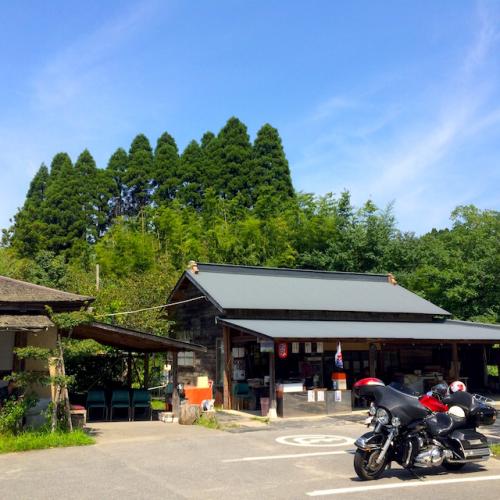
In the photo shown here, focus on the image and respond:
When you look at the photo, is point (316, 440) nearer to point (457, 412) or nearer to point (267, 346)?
point (457, 412)

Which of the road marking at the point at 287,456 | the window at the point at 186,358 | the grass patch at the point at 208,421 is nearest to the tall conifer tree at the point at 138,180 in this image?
the window at the point at 186,358

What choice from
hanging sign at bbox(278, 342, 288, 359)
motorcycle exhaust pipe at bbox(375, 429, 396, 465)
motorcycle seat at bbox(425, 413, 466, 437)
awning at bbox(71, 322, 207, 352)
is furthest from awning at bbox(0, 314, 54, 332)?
motorcycle seat at bbox(425, 413, 466, 437)

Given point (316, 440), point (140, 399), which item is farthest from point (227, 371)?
point (316, 440)

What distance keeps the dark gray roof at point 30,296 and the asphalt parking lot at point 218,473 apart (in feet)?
10.1

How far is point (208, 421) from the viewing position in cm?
1448

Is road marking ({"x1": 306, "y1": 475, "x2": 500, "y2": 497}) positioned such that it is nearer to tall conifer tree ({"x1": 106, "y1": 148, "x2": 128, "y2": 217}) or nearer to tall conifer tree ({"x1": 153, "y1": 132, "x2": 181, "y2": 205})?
tall conifer tree ({"x1": 153, "y1": 132, "x2": 181, "y2": 205})

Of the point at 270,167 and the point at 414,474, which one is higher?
the point at 270,167

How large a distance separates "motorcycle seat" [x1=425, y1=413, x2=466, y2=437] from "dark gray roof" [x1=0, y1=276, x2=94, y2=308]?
780 cm

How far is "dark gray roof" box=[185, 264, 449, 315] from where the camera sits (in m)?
19.7

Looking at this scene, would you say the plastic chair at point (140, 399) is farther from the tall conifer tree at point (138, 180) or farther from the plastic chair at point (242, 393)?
the tall conifer tree at point (138, 180)

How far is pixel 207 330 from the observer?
20.5 meters

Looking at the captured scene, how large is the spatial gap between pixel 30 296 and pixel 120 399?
5248 millimetres

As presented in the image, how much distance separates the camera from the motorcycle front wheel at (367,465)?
7539 mm

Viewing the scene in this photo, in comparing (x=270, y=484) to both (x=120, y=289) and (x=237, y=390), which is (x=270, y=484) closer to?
(x=237, y=390)
